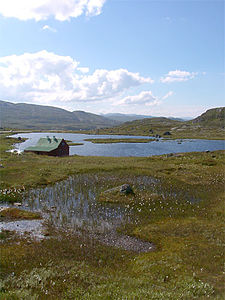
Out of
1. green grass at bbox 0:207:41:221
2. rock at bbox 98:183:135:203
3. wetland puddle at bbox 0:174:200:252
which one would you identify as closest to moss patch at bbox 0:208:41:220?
green grass at bbox 0:207:41:221

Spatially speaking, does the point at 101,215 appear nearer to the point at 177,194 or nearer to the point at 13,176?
the point at 177,194

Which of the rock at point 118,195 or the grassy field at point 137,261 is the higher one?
the rock at point 118,195

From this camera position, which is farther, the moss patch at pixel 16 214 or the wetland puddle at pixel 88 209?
the moss patch at pixel 16 214

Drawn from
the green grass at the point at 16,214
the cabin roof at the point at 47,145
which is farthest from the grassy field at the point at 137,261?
the cabin roof at the point at 47,145

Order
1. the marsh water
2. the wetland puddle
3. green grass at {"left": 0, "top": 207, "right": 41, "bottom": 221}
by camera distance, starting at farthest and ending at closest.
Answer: green grass at {"left": 0, "top": 207, "right": 41, "bottom": 221}, the marsh water, the wetland puddle

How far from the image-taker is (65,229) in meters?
20.5

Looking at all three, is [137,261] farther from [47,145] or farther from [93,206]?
[47,145]

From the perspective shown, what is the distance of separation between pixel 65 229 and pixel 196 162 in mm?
47240

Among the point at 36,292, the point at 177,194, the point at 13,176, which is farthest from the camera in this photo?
the point at 13,176

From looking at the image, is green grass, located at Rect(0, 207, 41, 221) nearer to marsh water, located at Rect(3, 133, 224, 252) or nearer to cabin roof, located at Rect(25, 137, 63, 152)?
marsh water, located at Rect(3, 133, 224, 252)

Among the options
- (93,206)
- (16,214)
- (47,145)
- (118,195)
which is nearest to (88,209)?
(93,206)

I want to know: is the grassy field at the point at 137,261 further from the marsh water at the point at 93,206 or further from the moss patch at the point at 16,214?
the moss patch at the point at 16,214

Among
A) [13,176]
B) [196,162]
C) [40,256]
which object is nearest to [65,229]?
[40,256]

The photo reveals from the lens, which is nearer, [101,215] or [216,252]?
[216,252]
